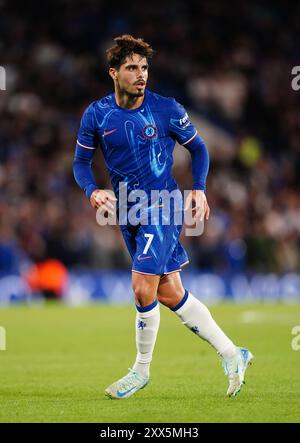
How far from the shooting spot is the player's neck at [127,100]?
7.36m

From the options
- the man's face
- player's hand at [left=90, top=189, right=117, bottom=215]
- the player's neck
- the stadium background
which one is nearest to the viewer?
player's hand at [left=90, top=189, right=117, bottom=215]

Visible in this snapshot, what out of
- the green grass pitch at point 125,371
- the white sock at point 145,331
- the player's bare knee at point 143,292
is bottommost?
the green grass pitch at point 125,371

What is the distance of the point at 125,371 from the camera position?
9109 millimetres

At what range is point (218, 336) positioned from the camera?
7379mm

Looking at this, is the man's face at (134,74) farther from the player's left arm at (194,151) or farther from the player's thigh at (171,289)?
the player's thigh at (171,289)

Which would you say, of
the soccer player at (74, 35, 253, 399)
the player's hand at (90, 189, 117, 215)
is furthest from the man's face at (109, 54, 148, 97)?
the player's hand at (90, 189, 117, 215)

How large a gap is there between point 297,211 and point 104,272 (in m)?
4.90

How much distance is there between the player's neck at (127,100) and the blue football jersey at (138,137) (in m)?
0.03

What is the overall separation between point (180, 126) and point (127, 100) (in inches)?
17.7

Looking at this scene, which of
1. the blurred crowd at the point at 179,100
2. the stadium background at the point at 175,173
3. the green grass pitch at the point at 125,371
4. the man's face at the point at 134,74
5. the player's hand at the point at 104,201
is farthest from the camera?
the blurred crowd at the point at 179,100

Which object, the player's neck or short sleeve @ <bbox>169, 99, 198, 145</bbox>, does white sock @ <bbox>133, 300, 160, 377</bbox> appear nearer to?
short sleeve @ <bbox>169, 99, 198, 145</bbox>

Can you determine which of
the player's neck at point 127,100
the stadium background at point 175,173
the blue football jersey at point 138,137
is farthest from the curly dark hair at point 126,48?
the stadium background at point 175,173

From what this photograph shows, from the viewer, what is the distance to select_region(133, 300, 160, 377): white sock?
7285 millimetres
